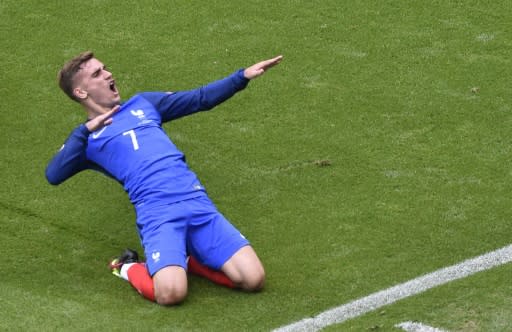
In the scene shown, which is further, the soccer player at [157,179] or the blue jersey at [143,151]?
the blue jersey at [143,151]

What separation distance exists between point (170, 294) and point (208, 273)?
0.48m

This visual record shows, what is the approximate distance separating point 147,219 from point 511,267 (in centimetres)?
235

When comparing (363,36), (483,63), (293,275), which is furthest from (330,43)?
(293,275)

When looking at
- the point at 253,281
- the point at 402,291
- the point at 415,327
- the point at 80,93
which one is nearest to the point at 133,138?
the point at 80,93

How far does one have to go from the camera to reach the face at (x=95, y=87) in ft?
26.6

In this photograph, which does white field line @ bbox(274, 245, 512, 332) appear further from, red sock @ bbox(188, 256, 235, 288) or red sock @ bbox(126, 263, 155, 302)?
red sock @ bbox(126, 263, 155, 302)

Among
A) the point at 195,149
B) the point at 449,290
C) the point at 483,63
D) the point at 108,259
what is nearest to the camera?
the point at 449,290

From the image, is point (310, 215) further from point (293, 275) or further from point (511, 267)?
point (511, 267)

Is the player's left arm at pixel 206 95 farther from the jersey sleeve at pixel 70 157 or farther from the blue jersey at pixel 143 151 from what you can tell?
the jersey sleeve at pixel 70 157

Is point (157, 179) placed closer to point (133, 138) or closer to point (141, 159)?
point (141, 159)

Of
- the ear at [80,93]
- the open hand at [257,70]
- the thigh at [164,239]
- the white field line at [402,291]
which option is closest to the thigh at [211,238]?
the thigh at [164,239]

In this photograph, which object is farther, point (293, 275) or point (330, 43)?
point (330, 43)

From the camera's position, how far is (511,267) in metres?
7.51

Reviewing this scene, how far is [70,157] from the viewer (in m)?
7.78
